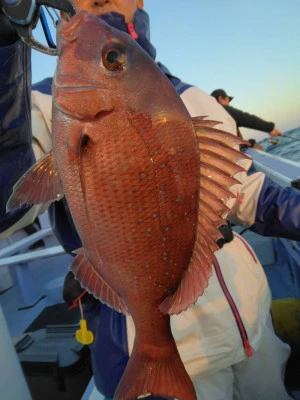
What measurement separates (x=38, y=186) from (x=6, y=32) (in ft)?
1.66

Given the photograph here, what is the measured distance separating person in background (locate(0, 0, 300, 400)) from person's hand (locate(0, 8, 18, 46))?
110 mm

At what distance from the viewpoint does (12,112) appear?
3.39 feet

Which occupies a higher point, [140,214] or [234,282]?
[140,214]

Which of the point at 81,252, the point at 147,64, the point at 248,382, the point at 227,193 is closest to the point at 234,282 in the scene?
the point at 248,382

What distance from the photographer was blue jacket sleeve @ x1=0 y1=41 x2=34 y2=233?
96 centimetres

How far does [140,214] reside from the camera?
0.83 meters

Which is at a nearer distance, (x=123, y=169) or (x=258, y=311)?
(x=123, y=169)

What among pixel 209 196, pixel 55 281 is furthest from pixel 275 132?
pixel 209 196

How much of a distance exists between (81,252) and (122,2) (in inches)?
60.3

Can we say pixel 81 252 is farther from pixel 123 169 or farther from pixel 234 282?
pixel 234 282

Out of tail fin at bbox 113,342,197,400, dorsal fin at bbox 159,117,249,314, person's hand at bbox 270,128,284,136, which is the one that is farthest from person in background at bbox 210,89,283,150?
tail fin at bbox 113,342,197,400

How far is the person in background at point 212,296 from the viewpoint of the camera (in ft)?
4.54

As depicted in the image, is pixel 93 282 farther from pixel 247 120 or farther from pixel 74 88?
pixel 247 120

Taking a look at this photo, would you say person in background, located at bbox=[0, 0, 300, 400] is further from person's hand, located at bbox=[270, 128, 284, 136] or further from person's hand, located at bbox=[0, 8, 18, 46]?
person's hand, located at bbox=[270, 128, 284, 136]
